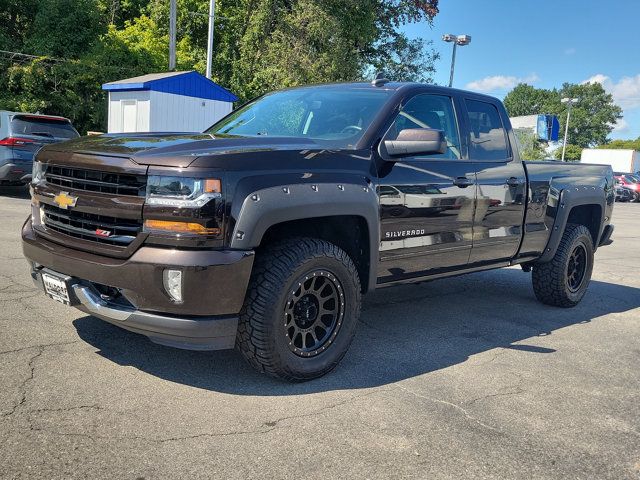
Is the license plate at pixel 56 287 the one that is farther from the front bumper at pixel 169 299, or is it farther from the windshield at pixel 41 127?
the windshield at pixel 41 127

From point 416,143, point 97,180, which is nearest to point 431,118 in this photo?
point 416,143

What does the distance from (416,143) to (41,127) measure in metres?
11.1

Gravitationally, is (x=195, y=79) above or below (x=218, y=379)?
above

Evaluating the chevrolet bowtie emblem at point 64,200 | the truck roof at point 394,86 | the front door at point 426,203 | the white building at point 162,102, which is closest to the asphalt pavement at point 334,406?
the front door at point 426,203

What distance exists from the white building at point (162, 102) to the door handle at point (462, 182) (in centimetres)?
1190

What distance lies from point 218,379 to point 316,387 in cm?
60

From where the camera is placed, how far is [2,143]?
12484 mm

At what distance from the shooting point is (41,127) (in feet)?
42.2

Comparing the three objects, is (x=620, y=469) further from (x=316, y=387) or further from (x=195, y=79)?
(x=195, y=79)

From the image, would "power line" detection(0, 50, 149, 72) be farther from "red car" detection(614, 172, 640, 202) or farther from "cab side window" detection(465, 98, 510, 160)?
"red car" detection(614, 172, 640, 202)

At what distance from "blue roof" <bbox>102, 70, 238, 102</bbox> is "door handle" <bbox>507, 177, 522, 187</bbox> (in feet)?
40.3

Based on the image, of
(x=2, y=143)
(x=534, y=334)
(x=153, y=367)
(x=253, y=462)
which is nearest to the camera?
(x=253, y=462)

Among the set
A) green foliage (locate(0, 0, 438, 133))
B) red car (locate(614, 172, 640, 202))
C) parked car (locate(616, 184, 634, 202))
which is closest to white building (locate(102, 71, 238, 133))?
green foliage (locate(0, 0, 438, 133))

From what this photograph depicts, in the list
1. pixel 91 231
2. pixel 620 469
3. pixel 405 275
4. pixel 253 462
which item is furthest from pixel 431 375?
pixel 91 231
